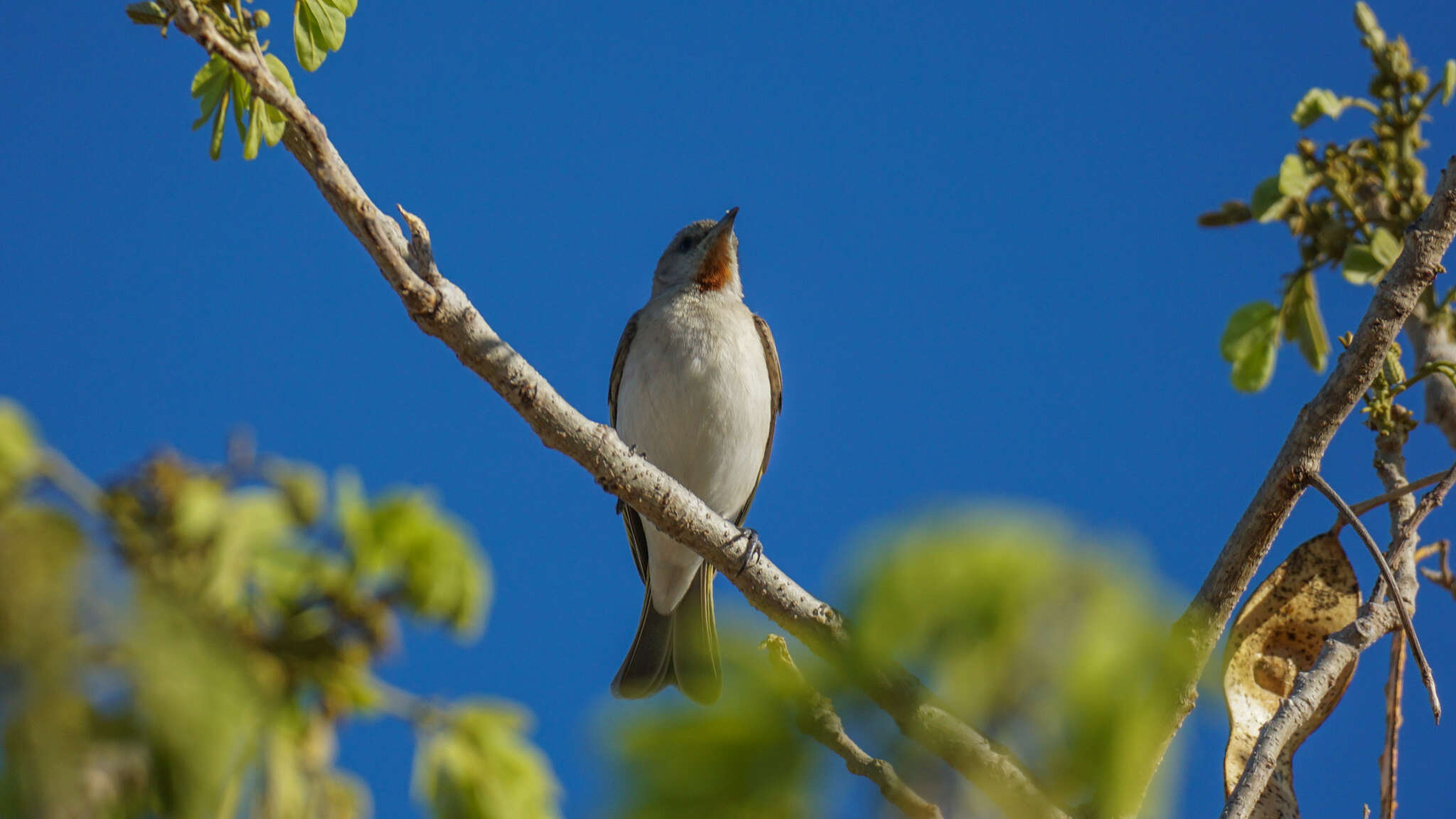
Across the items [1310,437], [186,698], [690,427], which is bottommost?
[186,698]

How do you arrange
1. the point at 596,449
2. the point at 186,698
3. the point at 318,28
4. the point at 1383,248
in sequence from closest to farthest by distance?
1. the point at 186,698
2. the point at 318,28
3. the point at 596,449
4. the point at 1383,248

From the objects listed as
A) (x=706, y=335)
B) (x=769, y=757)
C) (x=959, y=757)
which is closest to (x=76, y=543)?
(x=769, y=757)

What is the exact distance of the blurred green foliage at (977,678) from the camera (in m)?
2.14

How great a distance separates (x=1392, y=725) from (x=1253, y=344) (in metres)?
2.14

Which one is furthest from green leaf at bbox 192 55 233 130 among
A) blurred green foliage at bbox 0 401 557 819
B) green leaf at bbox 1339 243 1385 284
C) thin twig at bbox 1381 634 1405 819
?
green leaf at bbox 1339 243 1385 284

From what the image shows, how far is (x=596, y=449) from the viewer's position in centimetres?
489

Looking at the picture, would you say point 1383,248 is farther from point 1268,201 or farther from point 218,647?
point 218,647

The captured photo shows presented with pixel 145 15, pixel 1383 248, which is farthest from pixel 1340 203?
pixel 145 15

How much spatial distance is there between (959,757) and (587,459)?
2177 mm

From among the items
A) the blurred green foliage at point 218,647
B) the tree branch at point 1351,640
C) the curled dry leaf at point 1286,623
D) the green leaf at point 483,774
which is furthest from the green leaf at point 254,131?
the curled dry leaf at point 1286,623

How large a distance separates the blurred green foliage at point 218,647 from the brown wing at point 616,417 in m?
6.63

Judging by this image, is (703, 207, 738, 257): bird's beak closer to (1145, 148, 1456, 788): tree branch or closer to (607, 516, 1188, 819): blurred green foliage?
(1145, 148, 1456, 788): tree branch

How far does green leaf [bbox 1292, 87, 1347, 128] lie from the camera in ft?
18.7

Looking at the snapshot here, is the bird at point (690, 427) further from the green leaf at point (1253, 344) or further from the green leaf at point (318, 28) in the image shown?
the green leaf at point (318, 28)
